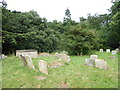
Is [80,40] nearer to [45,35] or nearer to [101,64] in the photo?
[101,64]

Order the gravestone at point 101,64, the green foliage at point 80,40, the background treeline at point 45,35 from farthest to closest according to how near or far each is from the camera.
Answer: the background treeline at point 45,35 < the green foliage at point 80,40 < the gravestone at point 101,64

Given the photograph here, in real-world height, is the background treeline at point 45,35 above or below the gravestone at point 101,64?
above

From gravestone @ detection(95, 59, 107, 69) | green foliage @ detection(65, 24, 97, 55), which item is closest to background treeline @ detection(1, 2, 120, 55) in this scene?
green foliage @ detection(65, 24, 97, 55)

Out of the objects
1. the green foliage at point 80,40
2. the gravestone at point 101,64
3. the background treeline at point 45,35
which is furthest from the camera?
the background treeline at point 45,35

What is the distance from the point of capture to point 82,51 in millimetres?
10570

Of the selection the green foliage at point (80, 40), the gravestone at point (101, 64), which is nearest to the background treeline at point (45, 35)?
the green foliage at point (80, 40)

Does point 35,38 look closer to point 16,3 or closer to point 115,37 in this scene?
point 16,3

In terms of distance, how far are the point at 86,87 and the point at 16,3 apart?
43.8ft

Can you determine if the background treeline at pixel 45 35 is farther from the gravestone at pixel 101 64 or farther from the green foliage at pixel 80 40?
the gravestone at pixel 101 64

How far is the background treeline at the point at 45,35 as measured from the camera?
10.4 metres

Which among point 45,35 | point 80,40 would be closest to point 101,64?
point 80,40

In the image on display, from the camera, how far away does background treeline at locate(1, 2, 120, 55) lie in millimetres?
10359

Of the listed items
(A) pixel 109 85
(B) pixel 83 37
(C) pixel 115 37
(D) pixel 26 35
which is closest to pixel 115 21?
(B) pixel 83 37

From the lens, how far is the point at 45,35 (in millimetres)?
13719
